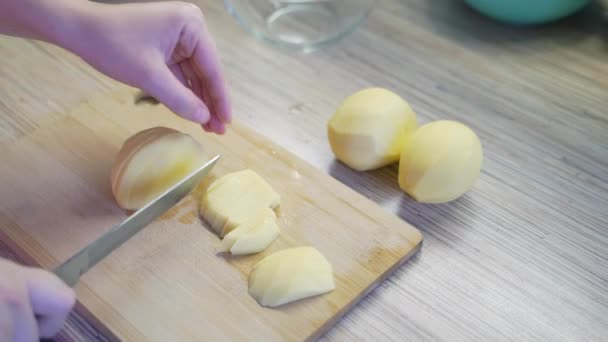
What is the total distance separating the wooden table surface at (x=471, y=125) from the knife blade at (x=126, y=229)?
0.09 metres

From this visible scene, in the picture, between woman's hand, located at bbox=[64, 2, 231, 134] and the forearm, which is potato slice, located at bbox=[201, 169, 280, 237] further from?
the forearm

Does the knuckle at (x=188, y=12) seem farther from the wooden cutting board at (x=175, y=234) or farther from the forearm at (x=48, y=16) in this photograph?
the wooden cutting board at (x=175, y=234)

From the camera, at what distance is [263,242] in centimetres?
91

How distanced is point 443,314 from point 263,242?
27cm

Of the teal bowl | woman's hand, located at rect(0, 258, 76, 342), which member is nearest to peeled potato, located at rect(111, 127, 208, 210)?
woman's hand, located at rect(0, 258, 76, 342)

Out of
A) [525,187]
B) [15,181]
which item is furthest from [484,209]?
[15,181]

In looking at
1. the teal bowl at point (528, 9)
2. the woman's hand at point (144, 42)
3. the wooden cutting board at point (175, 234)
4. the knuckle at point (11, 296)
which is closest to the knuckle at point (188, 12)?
the woman's hand at point (144, 42)

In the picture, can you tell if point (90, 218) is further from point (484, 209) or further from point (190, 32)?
point (484, 209)

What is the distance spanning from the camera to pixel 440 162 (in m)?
0.94

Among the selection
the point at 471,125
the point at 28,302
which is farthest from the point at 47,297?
the point at 471,125

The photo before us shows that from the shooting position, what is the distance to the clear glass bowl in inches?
53.7

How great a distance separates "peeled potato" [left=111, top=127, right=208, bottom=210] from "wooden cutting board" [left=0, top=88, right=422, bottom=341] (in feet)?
0.13

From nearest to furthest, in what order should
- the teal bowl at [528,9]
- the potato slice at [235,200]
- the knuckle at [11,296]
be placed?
the knuckle at [11,296], the potato slice at [235,200], the teal bowl at [528,9]

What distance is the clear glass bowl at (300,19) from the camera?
4.47ft
